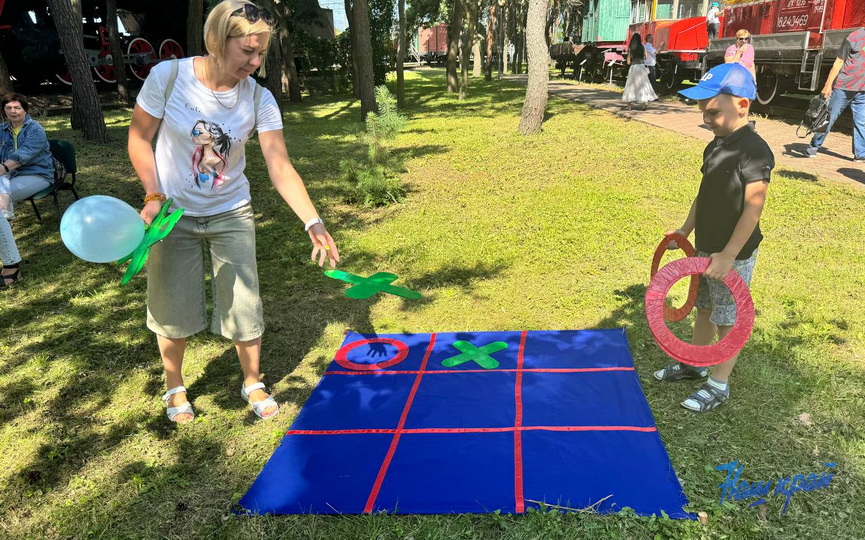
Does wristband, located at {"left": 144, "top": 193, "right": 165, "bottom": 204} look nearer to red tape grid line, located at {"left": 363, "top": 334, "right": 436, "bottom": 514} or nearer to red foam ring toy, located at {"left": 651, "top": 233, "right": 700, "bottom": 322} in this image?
red tape grid line, located at {"left": 363, "top": 334, "right": 436, "bottom": 514}

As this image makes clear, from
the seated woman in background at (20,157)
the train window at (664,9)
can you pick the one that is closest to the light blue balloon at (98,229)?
the seated woman in background at (20,157)

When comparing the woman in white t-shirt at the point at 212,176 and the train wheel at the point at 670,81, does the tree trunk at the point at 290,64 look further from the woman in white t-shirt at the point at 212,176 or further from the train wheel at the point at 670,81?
the woman in white t-shirt at the point at 212,176

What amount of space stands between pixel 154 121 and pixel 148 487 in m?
1.62

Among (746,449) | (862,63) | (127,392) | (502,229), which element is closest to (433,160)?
(502,229)

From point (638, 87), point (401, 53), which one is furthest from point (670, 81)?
point (401, 53)

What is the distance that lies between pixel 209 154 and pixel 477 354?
6.60 feet

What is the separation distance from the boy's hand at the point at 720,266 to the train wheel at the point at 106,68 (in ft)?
59.0

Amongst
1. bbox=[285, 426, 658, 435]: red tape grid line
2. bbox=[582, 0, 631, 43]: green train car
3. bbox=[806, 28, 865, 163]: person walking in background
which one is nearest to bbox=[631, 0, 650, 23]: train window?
bbox=[582, 0, 631, 43]: green train car

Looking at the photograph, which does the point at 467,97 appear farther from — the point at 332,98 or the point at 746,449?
the point at 746,449

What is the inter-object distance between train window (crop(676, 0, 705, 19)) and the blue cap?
17.8 metres

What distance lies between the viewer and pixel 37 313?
4.70 meters

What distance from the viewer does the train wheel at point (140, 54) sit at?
59.3ft

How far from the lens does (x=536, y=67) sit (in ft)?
38.4

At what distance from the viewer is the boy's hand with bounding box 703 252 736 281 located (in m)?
2.81
